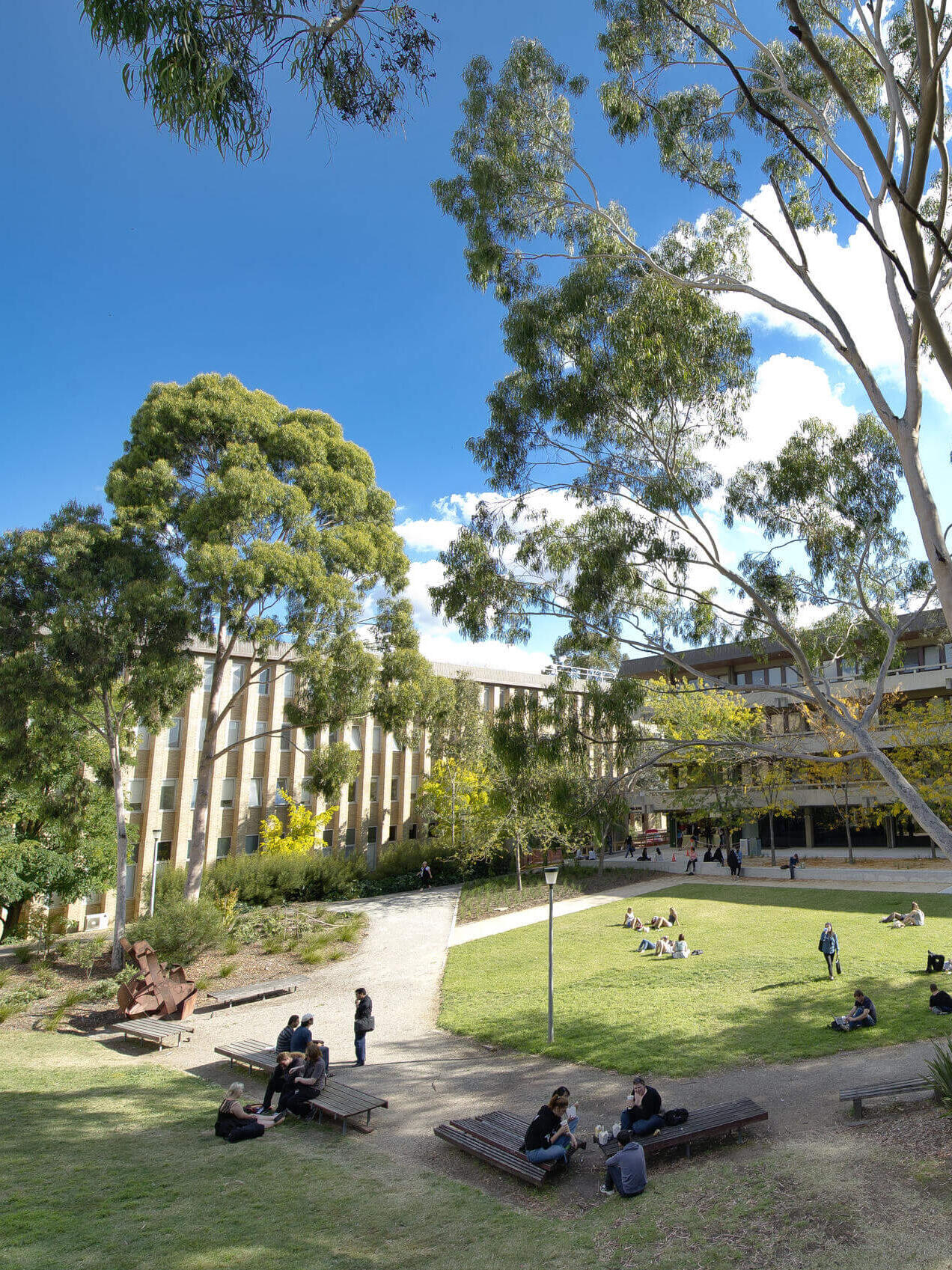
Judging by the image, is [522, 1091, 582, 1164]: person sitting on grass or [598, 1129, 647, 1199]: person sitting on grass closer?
[598, 1129, 647, 1199]: person sitting on grass

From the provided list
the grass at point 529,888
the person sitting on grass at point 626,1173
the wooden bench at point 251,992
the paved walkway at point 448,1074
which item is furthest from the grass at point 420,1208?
the grass at point 529,888

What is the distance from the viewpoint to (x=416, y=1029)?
1508 centimetres

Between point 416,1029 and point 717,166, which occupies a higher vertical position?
point 717,166

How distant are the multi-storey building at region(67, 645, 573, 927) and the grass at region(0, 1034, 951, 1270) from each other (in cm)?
2009

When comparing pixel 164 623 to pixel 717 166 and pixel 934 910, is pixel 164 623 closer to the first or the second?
pixel 717 166

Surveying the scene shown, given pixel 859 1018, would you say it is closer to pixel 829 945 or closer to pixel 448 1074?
pixel 829 945

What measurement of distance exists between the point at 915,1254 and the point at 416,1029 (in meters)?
10.7

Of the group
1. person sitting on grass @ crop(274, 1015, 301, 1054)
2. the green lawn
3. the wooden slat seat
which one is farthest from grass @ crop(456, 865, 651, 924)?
the wooden slat seat

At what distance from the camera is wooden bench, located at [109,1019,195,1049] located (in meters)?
14.1

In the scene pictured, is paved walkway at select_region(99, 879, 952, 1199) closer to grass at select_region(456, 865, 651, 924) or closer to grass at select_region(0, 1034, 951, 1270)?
grass at select_region(0, 1034, 951, 1270)

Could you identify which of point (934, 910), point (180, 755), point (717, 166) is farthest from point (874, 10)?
point (180, 755)

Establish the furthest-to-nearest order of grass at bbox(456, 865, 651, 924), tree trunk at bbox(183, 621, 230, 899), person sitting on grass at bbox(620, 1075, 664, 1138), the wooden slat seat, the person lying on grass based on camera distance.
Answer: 1. grass at bbox(456, 865, 651, 924)
2. tree trunk at bbox(183, 621, 230, 899)
3. the person lying on grass
4. person sitting on grass at bbox(620, 1075, 664, 1138)
5. the wooden slat seat

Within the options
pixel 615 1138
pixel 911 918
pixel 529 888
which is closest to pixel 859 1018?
pixel 615 1138

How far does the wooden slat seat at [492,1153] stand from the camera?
8000 millimetres
